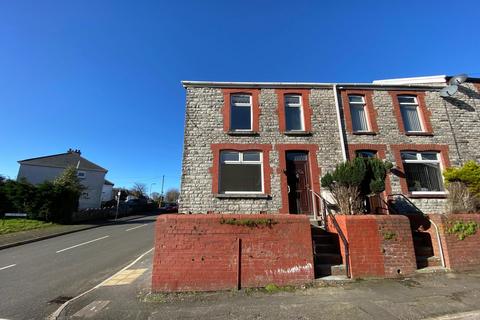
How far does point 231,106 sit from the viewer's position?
11391 millimetres

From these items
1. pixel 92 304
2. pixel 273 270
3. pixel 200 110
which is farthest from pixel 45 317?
pixel 200 110

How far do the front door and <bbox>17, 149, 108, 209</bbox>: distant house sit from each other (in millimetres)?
29861

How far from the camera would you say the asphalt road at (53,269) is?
571 cm

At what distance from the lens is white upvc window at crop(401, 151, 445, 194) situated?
10.5m

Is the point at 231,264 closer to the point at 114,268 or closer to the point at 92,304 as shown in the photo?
the point at 92,304

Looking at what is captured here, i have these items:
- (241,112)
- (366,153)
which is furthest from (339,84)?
(241,112)

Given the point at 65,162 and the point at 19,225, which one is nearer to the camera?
the point at 19,225

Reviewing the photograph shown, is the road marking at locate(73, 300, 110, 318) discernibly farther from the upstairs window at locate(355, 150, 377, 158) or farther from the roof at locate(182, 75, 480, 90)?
the upstairs window at locate(355, 150, 377, 158)

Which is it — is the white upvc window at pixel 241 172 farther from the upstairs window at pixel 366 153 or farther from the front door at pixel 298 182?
the upstairs window at pixel 366 153

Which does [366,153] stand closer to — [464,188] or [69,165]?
[464,188]

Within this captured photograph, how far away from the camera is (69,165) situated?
106ft

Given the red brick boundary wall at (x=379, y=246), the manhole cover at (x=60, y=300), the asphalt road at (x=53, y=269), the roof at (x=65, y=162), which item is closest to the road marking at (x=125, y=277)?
the asphalt road at (x=53, y=269)

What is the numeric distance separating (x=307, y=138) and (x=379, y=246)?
5542 millimetres

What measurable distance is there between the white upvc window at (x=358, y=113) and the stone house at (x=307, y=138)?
1.9 inches
